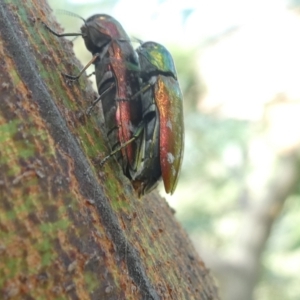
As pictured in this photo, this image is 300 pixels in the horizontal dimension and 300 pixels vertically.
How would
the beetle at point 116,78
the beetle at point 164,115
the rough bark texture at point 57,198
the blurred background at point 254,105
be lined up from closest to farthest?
the rough bark texture at point 57,198 → the beetle at point 116,78 → the beetle at point 164,115 → the blurred background at point 254,105

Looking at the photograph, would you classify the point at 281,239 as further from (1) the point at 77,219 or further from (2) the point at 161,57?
(1) the point at 77,219

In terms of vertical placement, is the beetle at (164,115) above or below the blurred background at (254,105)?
below

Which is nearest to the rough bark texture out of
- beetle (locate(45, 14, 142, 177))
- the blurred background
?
beetle (locate(45, 14, 142, 177))

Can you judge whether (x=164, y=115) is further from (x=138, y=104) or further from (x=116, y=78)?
(x=116, y=78)

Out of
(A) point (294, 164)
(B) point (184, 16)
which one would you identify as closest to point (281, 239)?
(A) point (294, 164)

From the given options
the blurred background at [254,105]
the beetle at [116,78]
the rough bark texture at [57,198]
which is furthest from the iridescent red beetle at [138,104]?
the blurred background at [254,105]

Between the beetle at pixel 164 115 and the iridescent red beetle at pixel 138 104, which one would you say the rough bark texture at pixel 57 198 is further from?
the beetle at pixel 164 115

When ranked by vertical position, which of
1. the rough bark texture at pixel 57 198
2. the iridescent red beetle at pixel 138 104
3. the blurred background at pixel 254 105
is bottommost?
the rough bark texture at pixel 57 198

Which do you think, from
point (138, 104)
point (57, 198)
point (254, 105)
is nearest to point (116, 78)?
point (138, 104)
